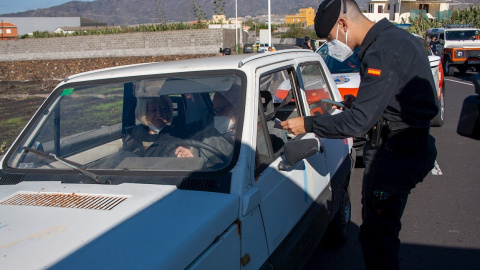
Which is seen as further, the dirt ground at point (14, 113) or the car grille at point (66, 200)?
the dirt ground at point (14, 113)

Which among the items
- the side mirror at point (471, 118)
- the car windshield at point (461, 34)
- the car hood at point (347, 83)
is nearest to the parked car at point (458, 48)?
the car windshield at point (461, 34)

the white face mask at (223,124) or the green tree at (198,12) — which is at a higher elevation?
the green tree at (198,12)

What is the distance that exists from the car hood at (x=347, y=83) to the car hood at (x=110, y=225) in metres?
5.05

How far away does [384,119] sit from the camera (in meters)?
2.70

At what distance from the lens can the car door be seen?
248 cm

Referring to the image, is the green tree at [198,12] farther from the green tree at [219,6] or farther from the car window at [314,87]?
the car window at [314,87]

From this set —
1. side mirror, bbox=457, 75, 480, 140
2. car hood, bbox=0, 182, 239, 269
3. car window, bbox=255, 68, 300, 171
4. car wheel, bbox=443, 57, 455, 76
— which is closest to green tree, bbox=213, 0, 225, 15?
car wheel, bbox=443, 57, 455, 76

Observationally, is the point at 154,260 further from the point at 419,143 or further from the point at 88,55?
the point at 88,55

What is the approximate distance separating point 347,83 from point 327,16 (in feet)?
14.2

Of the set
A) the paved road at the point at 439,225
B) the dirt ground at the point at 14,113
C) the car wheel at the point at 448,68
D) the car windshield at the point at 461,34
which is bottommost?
the paved road at the point at 439,225

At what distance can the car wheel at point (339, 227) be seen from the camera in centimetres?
397

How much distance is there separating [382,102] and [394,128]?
0.23 meters

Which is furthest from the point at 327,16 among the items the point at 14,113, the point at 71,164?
the point at 14,113

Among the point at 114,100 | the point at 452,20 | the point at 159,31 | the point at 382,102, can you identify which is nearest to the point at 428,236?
the point at 382,102
